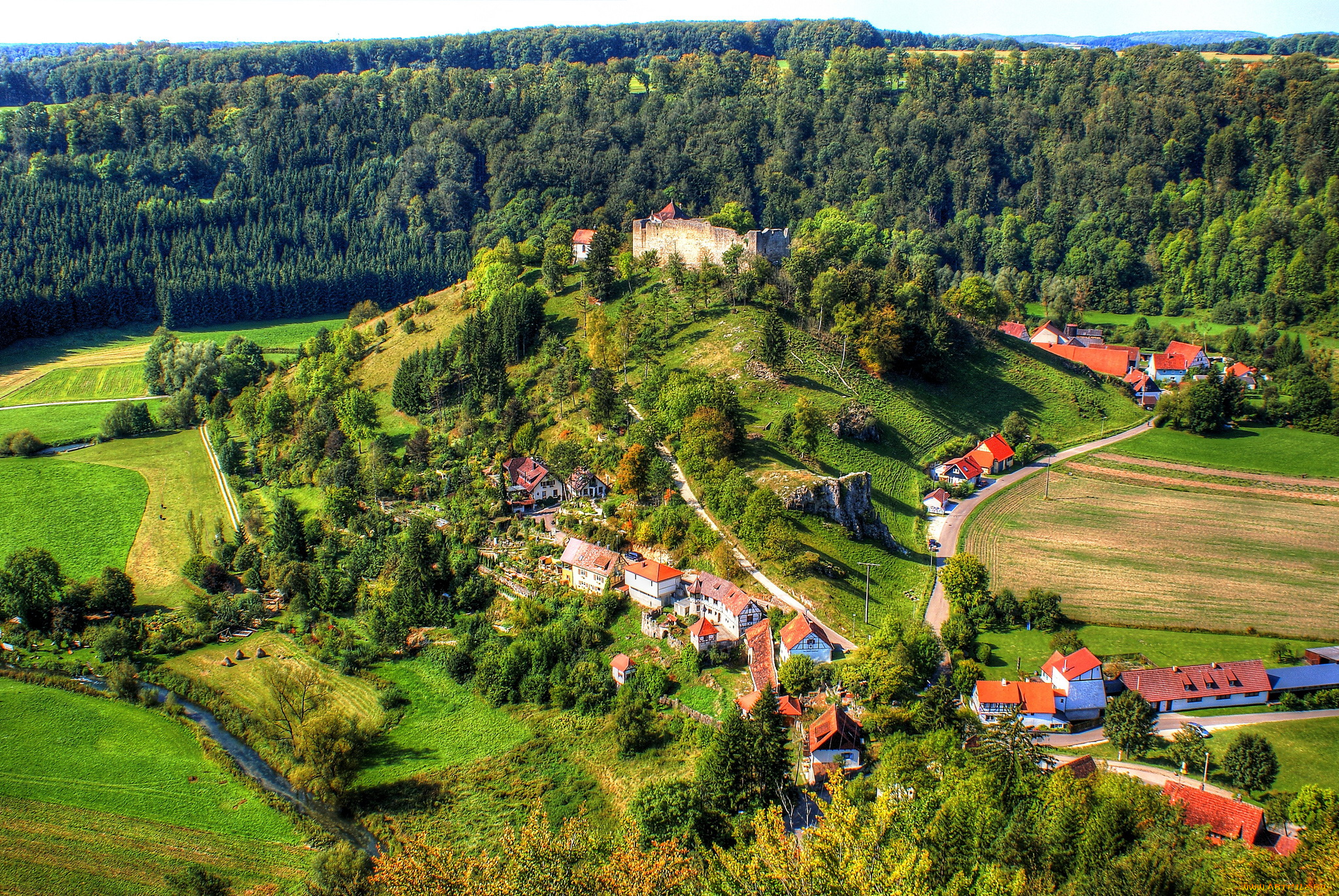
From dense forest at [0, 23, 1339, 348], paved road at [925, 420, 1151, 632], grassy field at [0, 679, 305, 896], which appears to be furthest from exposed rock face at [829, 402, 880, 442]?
dense forest at [0, 23, 1339, 348]

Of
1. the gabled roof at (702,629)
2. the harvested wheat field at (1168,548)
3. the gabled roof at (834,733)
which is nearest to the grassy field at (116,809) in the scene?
the gabled roof at (702,629)

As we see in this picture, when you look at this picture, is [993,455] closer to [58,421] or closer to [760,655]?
[760,655]

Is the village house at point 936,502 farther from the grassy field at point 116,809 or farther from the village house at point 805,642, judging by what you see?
the grassy field at point 116,809

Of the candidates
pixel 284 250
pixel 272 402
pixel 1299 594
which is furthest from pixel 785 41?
pixel 1299 594

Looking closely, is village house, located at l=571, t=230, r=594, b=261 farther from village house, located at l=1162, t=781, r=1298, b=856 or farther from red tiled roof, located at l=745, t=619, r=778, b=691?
village house, located at l=1162, t=781, r=1298, b=856

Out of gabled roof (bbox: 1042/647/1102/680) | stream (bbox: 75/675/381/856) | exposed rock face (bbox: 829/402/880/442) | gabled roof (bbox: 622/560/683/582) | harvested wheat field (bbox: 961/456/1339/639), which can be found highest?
exposed rock face (bbox: 829/402/880/442)

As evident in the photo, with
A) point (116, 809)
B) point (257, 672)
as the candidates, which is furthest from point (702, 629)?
point (116, 809)
